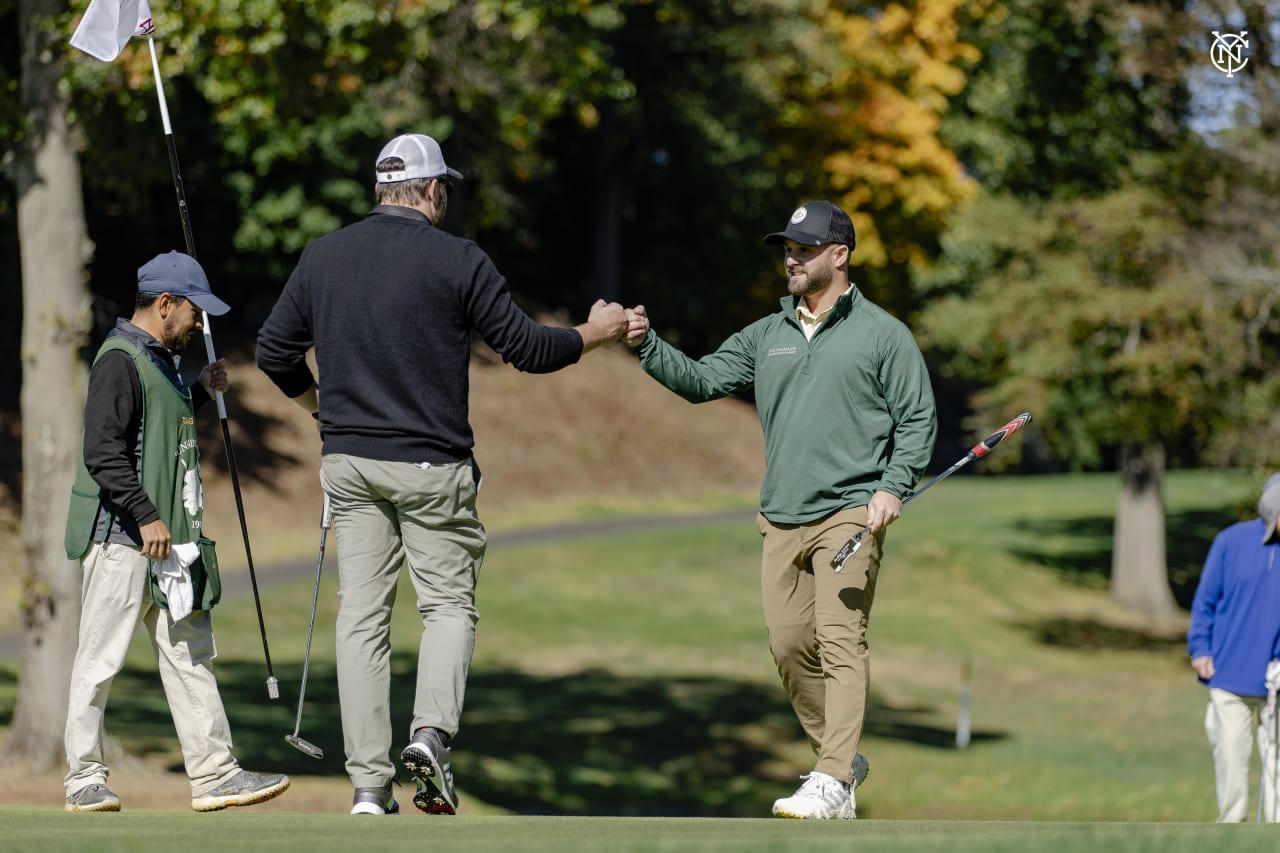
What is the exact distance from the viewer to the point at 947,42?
4012 centimetres

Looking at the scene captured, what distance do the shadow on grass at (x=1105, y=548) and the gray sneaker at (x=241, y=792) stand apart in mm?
25283

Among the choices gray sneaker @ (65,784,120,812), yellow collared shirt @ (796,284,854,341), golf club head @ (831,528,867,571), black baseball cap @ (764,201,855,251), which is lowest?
gray sneaker @ (65,784,120,812)

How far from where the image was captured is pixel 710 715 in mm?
18328

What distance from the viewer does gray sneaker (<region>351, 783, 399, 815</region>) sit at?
6.32 metres

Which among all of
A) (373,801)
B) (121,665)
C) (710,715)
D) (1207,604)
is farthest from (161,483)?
(710,715)

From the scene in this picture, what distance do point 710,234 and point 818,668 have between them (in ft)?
120

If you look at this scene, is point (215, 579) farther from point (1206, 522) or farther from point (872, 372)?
point (1206, 522)

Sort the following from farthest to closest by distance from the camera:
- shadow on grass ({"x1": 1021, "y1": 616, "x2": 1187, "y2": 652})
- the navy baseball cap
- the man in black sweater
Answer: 1. shadow on grass ({"x1": 1021, "y1": 616, "x2": 1187, "y2": 652})
2. the navy baseball cap
3. the man in black sweater

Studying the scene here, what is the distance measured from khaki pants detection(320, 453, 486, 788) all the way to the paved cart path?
11449 millimetres

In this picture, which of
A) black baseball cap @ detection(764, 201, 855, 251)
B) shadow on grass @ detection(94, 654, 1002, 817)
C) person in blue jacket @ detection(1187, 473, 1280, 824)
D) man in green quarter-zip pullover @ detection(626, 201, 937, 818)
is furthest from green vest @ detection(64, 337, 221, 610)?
shadow on grass @ detection(94, 654, 1002, 817)

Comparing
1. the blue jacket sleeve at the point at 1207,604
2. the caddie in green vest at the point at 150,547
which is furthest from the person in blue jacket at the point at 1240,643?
the caddie in green vest at the point at 150,547

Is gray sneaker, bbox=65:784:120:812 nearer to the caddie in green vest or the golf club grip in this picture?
the caddie in green vest

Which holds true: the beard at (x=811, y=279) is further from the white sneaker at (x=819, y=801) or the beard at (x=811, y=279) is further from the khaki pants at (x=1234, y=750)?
the khaki pants at (x=1234, y=750)

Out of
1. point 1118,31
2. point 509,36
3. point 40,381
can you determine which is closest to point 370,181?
point 1118,31
